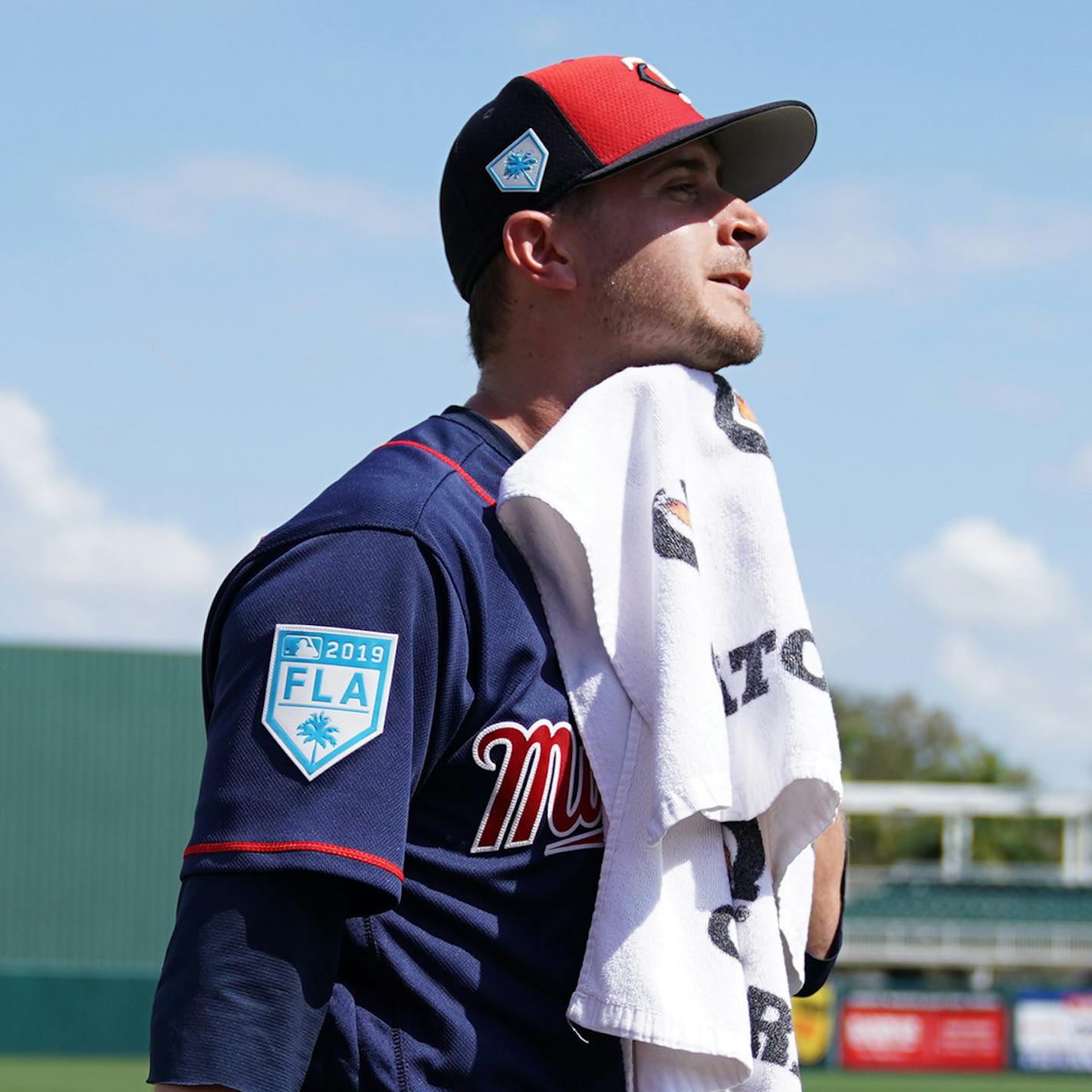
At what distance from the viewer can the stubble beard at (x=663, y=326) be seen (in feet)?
7.29

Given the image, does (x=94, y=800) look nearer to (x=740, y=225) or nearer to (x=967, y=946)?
(x=967, y=946)

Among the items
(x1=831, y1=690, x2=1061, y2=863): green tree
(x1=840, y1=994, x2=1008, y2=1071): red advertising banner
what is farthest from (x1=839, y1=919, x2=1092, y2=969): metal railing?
(x1=831, y1=690, x2=1061, y2=863): green tree

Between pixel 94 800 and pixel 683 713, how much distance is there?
23.9 m

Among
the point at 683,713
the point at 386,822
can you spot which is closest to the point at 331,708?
the point at 386,822

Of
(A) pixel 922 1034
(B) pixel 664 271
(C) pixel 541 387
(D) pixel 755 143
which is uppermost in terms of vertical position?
(D) pixel 755 143

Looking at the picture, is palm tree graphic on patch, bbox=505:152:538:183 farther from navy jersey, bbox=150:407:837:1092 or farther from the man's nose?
navy jersey, bbox=150:407:837:1092

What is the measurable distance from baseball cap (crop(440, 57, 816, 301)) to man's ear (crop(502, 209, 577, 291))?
0.02 metres

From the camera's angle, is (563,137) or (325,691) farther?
(563,137)

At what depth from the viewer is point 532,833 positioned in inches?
75.4

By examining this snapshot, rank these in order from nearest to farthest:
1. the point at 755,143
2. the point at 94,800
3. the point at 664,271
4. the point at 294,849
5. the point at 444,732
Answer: the point at 294,849
the point at 444,732
the point at 664,271
the point at 755,143
the point at 94,800

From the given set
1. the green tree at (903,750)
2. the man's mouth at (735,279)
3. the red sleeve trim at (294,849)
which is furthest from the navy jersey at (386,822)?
the green tree at (903,750)

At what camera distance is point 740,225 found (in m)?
2.29

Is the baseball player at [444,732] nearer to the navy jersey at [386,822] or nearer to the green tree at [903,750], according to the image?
the navy jersey at [386,822]

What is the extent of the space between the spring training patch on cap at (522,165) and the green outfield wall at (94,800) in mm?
22160
